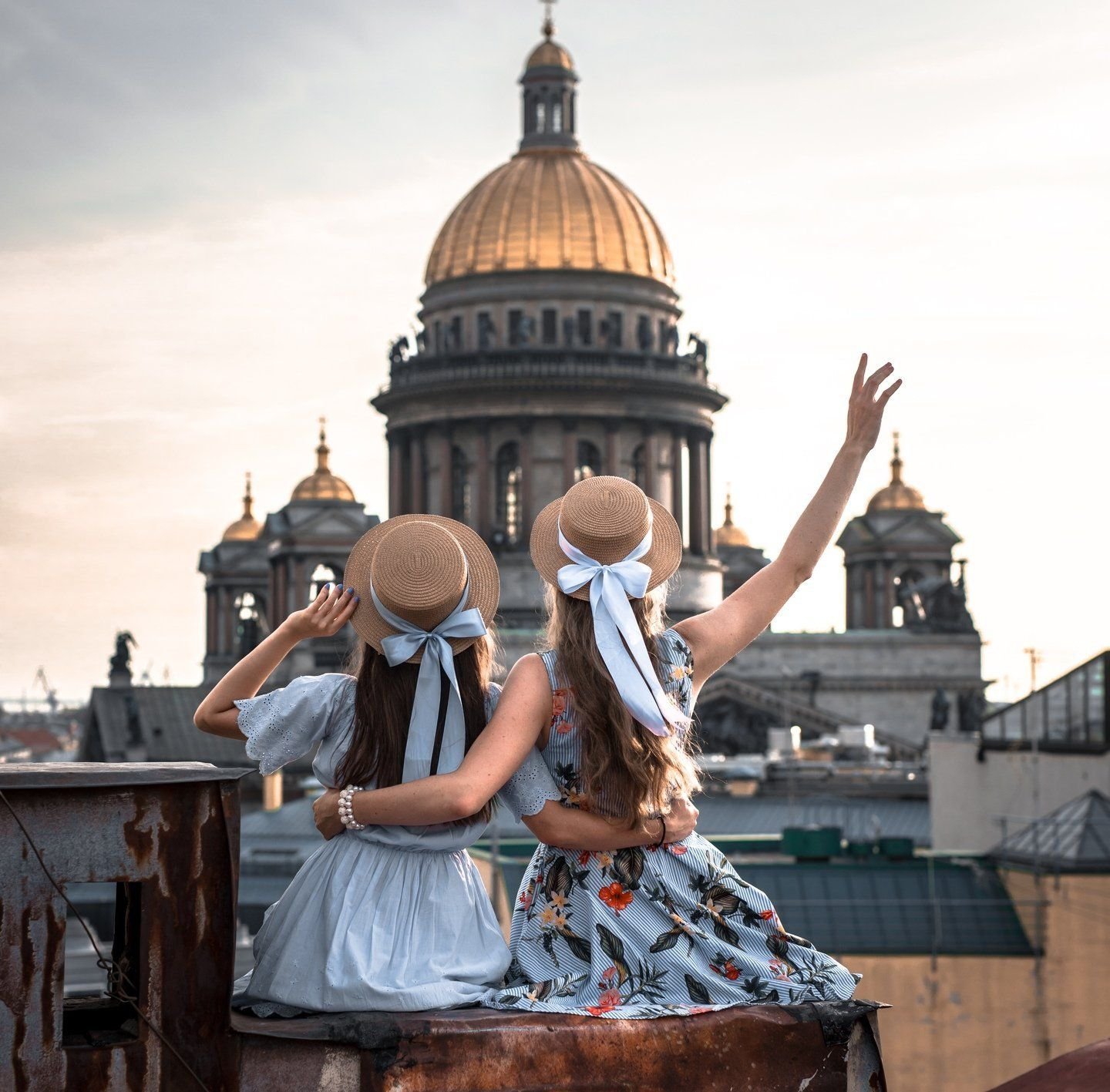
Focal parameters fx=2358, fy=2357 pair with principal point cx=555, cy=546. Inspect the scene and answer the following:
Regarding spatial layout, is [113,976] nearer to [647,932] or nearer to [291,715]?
[291,715]

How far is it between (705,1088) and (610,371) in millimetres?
74363

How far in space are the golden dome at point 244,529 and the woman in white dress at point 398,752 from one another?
323 feet

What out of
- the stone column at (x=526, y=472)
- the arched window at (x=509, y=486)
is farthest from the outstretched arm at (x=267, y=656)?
the arched window at (x=509, y=486)

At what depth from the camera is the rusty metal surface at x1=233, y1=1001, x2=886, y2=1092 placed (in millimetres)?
5445

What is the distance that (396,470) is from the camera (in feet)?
270

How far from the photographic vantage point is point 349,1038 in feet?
17.9

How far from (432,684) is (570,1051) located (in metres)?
1.01

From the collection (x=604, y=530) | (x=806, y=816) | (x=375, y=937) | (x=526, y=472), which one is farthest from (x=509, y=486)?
(x=375, y=937)

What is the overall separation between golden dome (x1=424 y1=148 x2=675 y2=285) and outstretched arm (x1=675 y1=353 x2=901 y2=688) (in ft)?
240

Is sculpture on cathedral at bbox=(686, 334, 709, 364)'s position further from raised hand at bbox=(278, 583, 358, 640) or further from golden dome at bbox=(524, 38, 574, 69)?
raised hand at bbox=(278, 583, 358, 640)

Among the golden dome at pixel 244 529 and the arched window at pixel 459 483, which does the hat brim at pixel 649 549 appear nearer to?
the arched window at pixel 459 483

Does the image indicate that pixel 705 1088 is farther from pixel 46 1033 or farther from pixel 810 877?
pixel 810 877

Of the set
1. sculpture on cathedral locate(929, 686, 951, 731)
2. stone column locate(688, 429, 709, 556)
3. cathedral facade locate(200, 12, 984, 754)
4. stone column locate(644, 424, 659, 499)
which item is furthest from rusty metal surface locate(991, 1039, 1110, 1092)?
stone column locate(688, 429, 709, 556)

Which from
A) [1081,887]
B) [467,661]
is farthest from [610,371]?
[467,661]
